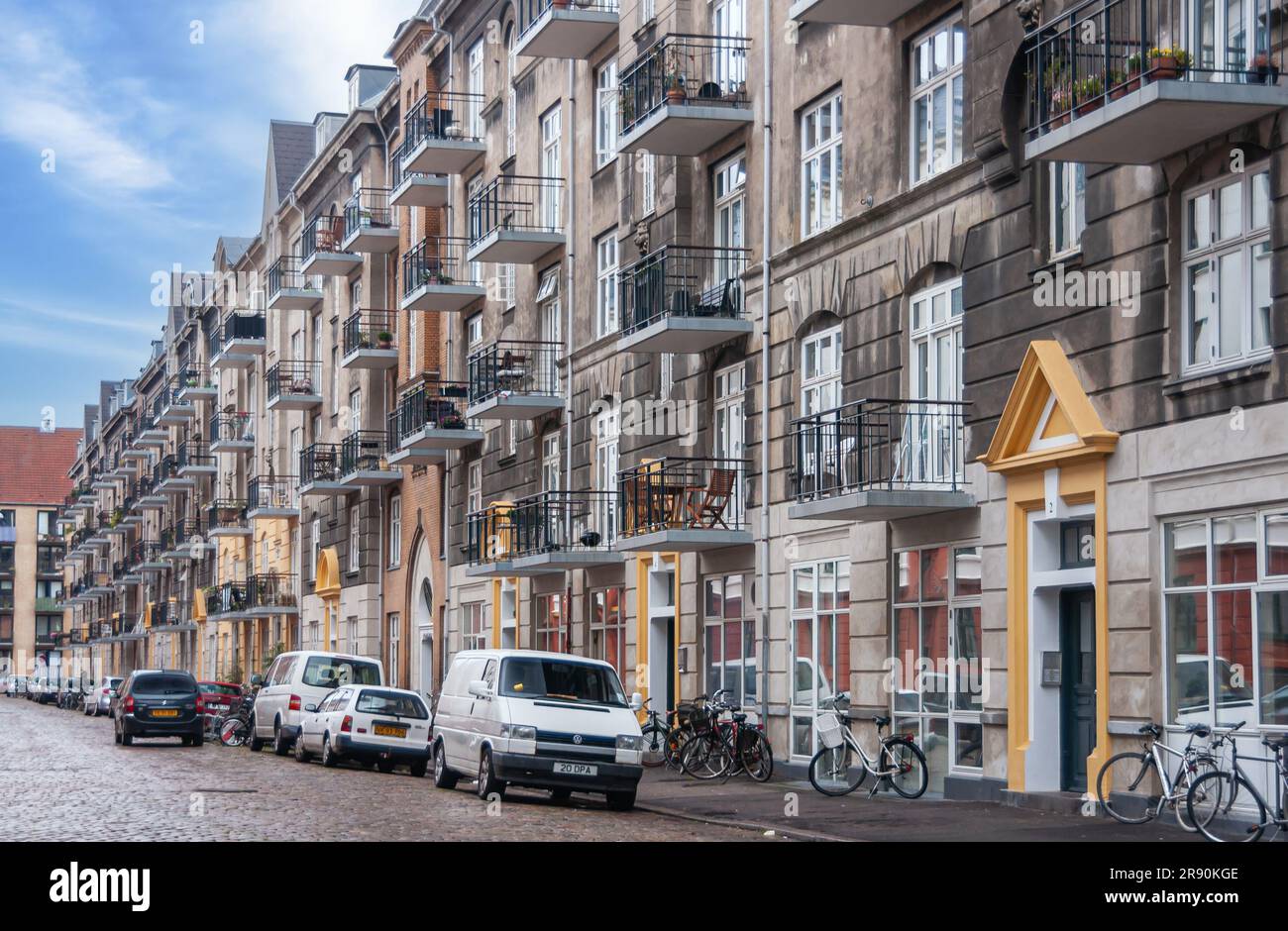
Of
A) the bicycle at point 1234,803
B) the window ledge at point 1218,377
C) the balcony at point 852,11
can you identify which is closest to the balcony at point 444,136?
the balcony at point 852,11

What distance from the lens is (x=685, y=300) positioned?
27.8 m

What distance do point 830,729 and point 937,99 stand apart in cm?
755

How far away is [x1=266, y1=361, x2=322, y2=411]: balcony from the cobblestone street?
83.4ft

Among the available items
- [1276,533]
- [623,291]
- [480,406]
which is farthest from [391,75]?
[1276,533]

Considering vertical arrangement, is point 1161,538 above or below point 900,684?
above

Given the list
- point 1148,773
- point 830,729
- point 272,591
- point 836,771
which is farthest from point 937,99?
point 272,591

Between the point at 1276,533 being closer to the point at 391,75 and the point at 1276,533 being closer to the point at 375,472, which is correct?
the point at 375,472

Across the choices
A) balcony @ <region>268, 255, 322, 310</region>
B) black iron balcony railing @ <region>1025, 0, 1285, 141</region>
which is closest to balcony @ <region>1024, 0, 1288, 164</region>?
black iron balcony railing @ <region>1025, 0, 1285, 141</region>

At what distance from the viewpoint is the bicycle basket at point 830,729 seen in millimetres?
22656

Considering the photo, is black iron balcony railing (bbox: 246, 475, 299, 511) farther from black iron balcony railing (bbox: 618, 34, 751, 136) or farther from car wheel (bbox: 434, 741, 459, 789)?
car wheel (bbox: 434, 741, 459, 789)

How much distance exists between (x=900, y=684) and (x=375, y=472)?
2633 centimetres

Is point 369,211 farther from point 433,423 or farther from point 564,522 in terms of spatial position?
point 564,522

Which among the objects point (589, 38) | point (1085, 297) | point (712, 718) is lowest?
point (712, 718)
